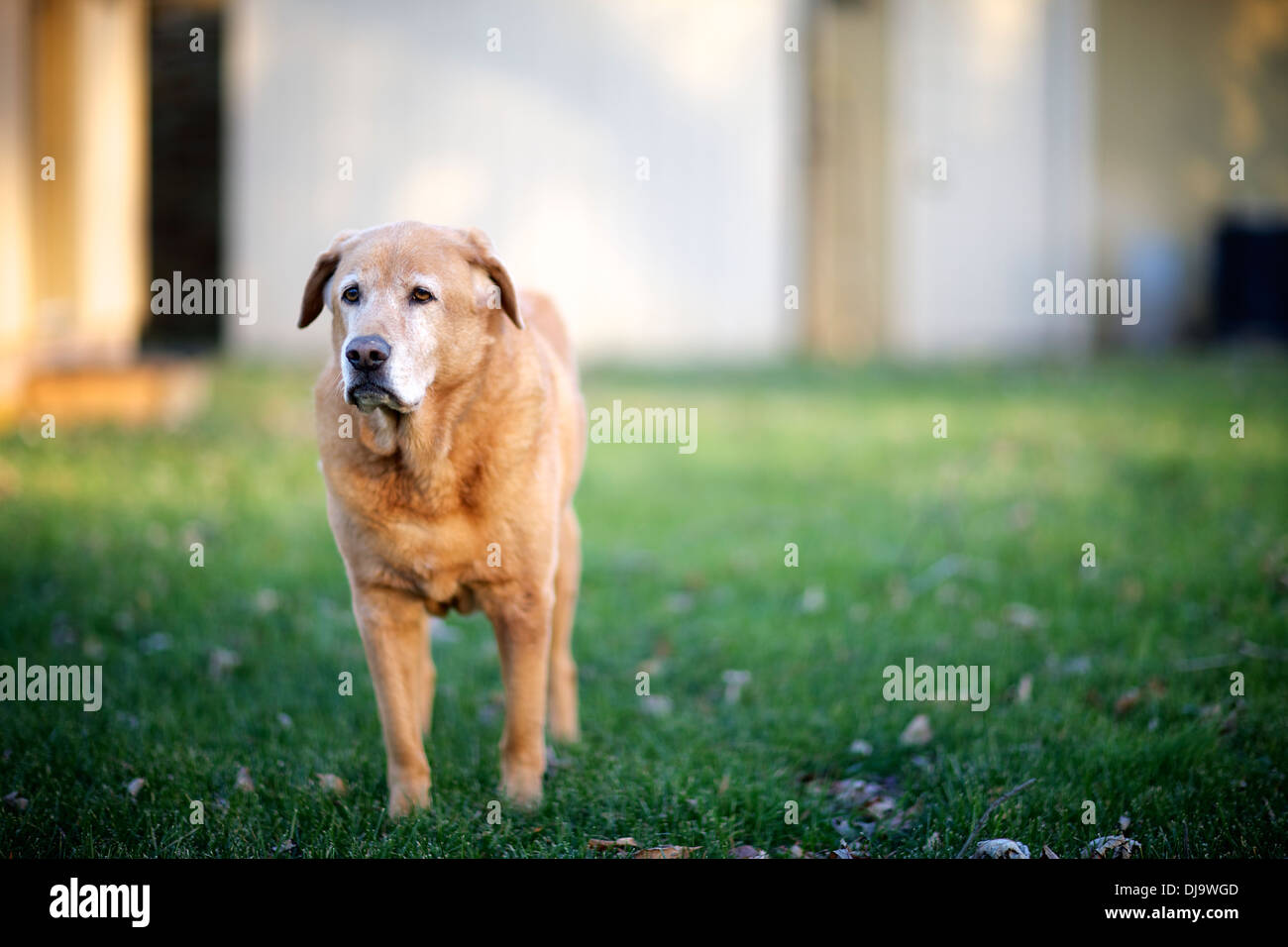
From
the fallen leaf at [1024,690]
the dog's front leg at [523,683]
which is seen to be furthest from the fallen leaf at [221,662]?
the fallen leaf at [1024,690]

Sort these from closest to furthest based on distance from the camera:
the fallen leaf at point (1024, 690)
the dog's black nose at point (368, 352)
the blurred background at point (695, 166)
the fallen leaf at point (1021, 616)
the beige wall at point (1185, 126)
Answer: the dog's black nose at point (368, 352)
the fallen leaf at point (1024, 690)
the fallen leaf at point (1021, 616)
the blurred background at point (695, 166)
the beige wall at point (1185, 126)

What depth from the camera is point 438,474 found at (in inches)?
122

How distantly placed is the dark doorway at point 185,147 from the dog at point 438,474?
14693 mm

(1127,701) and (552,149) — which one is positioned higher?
(552,149)

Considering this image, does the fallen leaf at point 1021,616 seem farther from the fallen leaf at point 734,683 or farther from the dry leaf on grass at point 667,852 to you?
the dry leaf on grass at point 667,852

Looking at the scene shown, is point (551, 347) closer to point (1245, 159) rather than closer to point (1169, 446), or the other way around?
point (1169, 446)

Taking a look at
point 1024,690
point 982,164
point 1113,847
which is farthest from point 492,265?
point 982,164

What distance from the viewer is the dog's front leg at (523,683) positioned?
325 centimetres

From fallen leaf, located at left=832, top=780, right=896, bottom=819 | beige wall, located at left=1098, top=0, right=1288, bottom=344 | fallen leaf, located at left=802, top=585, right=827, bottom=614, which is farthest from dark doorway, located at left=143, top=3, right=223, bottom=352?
fallen leaf, located at left=832, top=780, right=896, bottom=819

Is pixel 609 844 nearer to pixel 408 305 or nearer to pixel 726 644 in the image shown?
pixel 408 305

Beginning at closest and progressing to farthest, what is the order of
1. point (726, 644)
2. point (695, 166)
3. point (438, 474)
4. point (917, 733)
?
point (438, 474)
point (917, 733)
point (726, 644)
point (695, 166)

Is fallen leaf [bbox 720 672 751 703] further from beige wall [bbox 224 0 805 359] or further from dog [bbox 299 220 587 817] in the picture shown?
beige wall [bbox 224 0 805 359]

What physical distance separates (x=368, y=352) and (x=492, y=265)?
0.48m

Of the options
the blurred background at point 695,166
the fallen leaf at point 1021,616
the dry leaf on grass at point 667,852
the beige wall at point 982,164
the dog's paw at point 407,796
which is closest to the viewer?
the dry leaf on grass at point 667,852
